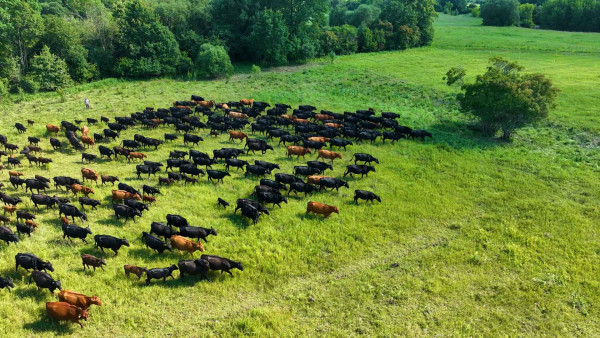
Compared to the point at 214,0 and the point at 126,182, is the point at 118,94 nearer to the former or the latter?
the point at 126,182

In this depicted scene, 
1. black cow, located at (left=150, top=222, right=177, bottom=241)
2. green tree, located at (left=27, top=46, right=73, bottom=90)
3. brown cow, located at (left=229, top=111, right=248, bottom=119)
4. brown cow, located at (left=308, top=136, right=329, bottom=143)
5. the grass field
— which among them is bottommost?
the grass field

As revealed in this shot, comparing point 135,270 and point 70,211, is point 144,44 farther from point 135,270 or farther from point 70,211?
point 135,270

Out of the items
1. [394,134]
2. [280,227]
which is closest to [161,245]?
[280,227]

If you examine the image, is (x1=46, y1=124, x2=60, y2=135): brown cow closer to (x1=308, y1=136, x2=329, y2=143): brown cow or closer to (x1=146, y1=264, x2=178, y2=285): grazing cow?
(x1=308, y1=136, x2=329, y2=143): brown cow

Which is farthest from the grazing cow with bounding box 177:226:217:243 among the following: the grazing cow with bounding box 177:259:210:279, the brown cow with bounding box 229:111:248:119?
the brown cow with bounding box 229:111:248:119

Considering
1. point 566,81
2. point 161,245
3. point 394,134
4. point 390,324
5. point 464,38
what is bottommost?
point 390,324
